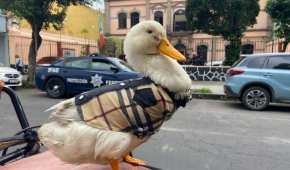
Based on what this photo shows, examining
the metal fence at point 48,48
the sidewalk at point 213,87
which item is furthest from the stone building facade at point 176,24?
the sidewalk at point 213,87

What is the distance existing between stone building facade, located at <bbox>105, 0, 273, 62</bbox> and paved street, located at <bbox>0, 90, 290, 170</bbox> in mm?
21446

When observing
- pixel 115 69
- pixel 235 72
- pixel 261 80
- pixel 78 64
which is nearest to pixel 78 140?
pixel 261 80

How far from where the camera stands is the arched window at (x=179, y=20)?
3356cm

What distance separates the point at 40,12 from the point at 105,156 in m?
11.5

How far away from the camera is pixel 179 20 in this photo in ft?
111

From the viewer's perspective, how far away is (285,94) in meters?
8.74

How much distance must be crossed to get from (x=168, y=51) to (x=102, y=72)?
8.51 metres

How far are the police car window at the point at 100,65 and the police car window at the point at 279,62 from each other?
4498 mm

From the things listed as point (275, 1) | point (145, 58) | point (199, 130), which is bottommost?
point (199, 130)

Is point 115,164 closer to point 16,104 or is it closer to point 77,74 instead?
point 16,104

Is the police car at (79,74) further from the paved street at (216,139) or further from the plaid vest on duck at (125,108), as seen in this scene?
the plaid vest on duck at (125,108)

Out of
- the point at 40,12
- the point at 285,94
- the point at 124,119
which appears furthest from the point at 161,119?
the point at 40,12

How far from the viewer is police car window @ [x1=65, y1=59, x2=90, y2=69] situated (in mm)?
10445

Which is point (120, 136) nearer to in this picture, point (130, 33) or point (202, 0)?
point (130, 33)
